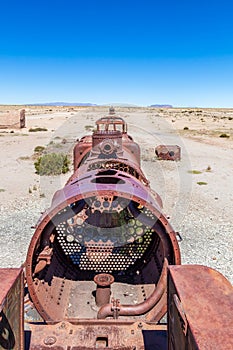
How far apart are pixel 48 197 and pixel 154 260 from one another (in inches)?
259

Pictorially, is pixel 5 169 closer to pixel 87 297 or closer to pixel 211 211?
pixel 211 211

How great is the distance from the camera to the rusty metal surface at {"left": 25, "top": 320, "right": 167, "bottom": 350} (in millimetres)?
2867

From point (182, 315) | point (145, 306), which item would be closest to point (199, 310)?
point (182, 315)

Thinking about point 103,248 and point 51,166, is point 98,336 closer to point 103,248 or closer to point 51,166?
point 103,248

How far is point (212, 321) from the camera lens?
1971 millimetres

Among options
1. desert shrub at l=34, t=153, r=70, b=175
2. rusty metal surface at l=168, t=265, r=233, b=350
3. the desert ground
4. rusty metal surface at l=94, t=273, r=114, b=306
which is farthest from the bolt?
desert shrub at l=34, t=153, r=70, b=175

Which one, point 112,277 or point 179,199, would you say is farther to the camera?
point 179,199

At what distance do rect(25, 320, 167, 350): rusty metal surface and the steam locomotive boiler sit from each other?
13 mm

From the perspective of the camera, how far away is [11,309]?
2.30m

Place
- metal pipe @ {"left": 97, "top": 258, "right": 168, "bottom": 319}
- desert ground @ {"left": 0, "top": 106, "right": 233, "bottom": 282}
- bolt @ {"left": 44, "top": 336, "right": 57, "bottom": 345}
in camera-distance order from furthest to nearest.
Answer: desert ground @ {"left": 0, "top": 106, "right": 233, "bottom": 282} → metal pipe @ {"left": 97, "top": 258, "right": 168, "bottom": 319} → bolt @ {"left": 44, "top": 336, "right": 57, "bottom": 345}

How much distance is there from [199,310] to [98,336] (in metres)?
1.27

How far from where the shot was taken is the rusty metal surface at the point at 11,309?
217 centimetres

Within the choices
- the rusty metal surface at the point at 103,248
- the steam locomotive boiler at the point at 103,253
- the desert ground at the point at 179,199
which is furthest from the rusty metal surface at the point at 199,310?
the desert ground at the point at 179,199

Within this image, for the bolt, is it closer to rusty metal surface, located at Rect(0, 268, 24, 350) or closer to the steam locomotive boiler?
the steam locomotive boiler
